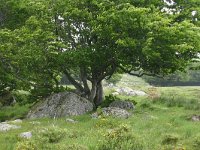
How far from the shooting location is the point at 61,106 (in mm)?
28859

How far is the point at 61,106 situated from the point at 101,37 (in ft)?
20.8

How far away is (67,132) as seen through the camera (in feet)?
58.2

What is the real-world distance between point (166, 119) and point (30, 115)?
11.2 meters

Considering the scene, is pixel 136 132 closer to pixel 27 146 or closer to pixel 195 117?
pixel 27 146

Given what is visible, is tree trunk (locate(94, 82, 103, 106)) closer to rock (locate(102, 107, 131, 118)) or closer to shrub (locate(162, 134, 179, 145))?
rock (locate(102, 107, 131, 118))

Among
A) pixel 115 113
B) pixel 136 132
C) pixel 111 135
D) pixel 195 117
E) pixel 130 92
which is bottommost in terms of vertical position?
pixel 130 92

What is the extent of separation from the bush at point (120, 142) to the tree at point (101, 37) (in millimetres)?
12488

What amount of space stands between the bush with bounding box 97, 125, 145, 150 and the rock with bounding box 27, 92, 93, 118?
557 inches

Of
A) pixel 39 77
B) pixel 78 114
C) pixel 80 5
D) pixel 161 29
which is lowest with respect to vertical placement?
pixel 78 114

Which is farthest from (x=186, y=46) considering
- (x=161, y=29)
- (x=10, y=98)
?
(x=10, y=98)

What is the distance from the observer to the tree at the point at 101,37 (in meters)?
26.6

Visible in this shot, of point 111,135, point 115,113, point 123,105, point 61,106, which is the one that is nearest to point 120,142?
point 111,135

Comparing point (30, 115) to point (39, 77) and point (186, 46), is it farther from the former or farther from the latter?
point (186, 46)

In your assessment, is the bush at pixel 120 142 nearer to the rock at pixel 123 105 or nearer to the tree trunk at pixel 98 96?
the rock at pixel 123 105
